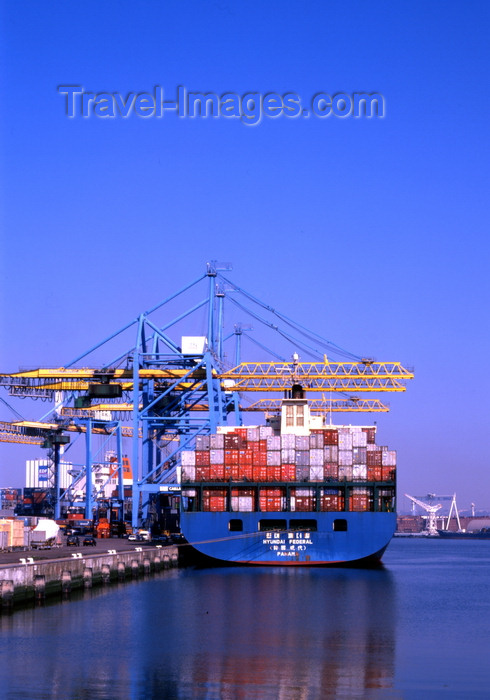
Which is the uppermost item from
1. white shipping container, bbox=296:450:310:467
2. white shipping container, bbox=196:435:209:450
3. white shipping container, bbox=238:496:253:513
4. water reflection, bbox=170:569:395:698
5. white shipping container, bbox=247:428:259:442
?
white shipping container, bbox=247:428:259:442

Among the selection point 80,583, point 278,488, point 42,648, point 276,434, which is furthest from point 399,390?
point 42,648

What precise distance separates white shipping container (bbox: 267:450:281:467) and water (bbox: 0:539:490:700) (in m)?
14.9

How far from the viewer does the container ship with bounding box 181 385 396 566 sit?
69.9 m

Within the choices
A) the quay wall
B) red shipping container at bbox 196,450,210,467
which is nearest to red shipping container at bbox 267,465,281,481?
red shipping container at bbox 196,450,210,467

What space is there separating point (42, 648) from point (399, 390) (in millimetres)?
52895

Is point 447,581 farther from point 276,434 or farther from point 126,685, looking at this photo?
point 126,685

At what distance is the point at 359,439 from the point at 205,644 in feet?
124

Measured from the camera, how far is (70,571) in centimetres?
5159

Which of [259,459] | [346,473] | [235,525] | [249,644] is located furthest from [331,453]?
[249,644]

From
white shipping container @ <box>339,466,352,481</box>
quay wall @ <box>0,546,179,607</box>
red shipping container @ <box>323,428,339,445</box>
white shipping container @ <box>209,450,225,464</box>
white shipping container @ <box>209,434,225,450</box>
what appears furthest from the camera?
white shipping container @ <box>209,434,225,450</box>

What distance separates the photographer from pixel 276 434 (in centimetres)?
7975

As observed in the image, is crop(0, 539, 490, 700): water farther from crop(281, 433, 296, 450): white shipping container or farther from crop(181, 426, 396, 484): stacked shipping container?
crop(281, 433, 296, 450): white shipping container

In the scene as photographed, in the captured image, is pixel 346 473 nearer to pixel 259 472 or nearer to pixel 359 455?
pixel 359 455

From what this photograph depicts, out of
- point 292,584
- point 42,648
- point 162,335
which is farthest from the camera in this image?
point 162,335
